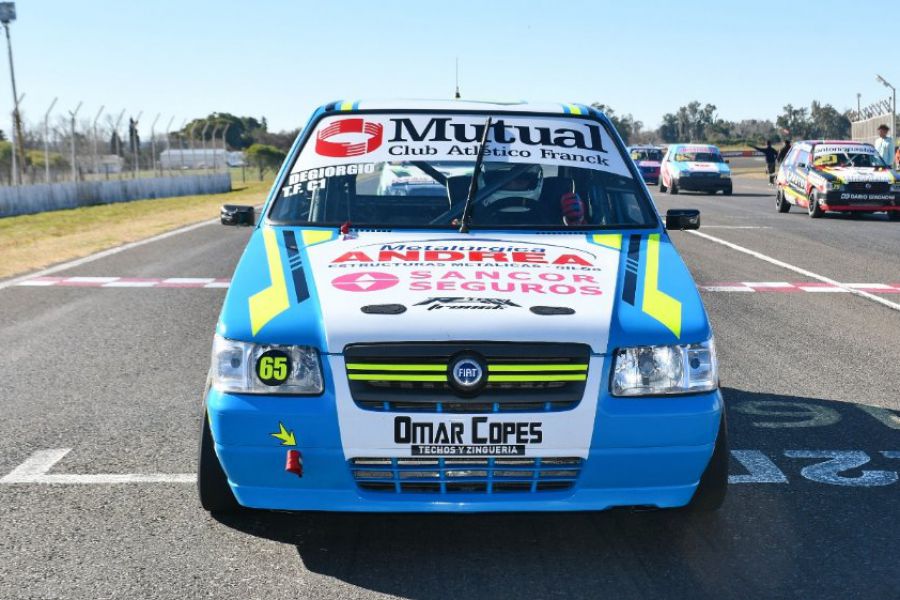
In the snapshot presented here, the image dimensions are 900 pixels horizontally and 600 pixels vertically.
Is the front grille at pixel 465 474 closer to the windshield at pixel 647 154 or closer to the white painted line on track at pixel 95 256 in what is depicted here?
the white painted line on track at pixel 95 256

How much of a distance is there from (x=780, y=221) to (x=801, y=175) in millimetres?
2370

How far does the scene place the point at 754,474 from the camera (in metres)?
4.76

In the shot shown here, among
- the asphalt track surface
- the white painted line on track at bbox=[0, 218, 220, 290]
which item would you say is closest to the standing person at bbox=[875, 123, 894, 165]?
the white painted line on track at bbox=[0, 218, 220, 290]

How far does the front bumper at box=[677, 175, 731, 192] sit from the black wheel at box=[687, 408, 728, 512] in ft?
100

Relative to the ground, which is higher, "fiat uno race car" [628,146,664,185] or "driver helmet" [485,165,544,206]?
"driver helmet" [485,165,544,206]

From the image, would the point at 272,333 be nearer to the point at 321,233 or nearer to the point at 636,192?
the point at 321,233

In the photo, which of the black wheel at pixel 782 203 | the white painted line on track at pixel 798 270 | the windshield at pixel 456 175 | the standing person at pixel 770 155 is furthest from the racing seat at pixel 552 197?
the standing person at pixel 770 155

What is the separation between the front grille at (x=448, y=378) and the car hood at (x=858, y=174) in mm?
19531

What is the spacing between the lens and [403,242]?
181 inches

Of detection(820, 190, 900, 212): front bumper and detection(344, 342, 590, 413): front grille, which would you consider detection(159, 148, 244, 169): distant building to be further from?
detection(344, 342, 590, 413): front grille

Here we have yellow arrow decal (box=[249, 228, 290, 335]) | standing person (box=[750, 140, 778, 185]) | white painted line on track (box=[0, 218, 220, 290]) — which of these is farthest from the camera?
standing person (box=[750, 140, 778, 185])

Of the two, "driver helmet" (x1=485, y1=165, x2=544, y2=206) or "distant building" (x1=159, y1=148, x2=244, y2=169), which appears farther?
"distant building" (x1=159, y1=148, x2=244, y2=169)

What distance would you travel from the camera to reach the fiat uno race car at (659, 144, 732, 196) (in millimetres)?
33625

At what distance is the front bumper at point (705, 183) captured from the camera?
33.7 meters
